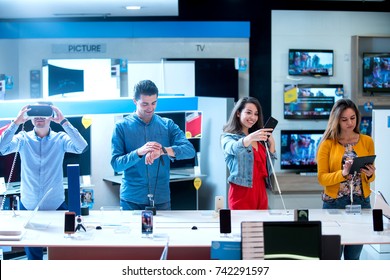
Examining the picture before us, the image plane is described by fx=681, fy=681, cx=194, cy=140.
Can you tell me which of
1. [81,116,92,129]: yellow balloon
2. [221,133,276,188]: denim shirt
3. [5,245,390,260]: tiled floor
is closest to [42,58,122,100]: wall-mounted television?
[81,116,92,129]: yellow balloon

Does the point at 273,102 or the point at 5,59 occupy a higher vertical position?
the point at 5,59

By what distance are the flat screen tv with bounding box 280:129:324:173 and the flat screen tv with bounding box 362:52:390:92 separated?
32.9 inches

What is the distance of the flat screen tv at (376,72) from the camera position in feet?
26.9

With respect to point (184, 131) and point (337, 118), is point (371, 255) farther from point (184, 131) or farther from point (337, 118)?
point (184, 131)

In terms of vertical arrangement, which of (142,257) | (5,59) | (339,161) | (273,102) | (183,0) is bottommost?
(142,257)

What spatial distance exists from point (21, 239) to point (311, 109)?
202 inches

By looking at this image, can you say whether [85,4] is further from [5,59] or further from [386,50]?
[386,50]

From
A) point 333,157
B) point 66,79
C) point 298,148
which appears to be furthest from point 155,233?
point 298,148

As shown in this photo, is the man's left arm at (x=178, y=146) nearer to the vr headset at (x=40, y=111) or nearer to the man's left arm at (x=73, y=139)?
the man's left arm at (x=73, y=139)

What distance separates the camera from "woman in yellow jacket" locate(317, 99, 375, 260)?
15.0 ft

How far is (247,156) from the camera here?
451 centimetres

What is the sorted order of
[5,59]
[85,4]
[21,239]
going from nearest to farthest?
[21,239] → [85,4] → [5,59]
